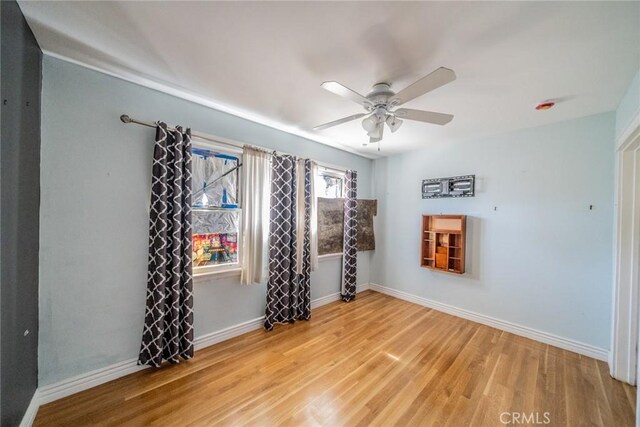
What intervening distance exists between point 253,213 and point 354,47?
5.95 ft

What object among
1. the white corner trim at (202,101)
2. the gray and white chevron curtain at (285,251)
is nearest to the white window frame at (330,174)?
the white corner trim at (202,101)

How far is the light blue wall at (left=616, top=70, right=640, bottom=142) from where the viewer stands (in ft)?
5.38

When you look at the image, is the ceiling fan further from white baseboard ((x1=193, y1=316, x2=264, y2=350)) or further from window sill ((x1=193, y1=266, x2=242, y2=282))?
white baseboard ((x1=193, y1=316, x2=264, y2=350))

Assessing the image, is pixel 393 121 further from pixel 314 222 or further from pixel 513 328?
pixel 513 328

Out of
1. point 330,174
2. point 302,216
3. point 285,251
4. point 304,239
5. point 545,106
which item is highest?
point 545,106

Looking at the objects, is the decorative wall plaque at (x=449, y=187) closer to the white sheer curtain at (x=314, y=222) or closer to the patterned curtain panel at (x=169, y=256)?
the white sheer curtain at (x=314, y=222)

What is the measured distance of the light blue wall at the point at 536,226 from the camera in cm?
229

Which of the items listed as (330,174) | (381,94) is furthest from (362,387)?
(330,174)

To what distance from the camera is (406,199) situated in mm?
3791

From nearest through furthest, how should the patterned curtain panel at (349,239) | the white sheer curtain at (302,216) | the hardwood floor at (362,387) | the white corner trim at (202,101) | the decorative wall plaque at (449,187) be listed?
the hardwood floor at (362,387) < the white corner trim at (202,101) < the white sheer curtain at (302,216) < the decorative wall plaque at (449,187) < the patterned curtain panel at (349,239)

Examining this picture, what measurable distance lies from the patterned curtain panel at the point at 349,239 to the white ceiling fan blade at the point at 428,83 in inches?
81.5

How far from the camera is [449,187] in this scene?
3.27m

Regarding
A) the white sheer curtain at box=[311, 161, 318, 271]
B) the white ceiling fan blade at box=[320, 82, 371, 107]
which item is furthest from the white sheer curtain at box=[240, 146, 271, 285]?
the white ceiling fan blade at box=[320, 82, 371, 107]

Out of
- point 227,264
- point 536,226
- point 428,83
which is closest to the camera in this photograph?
point 428,83
